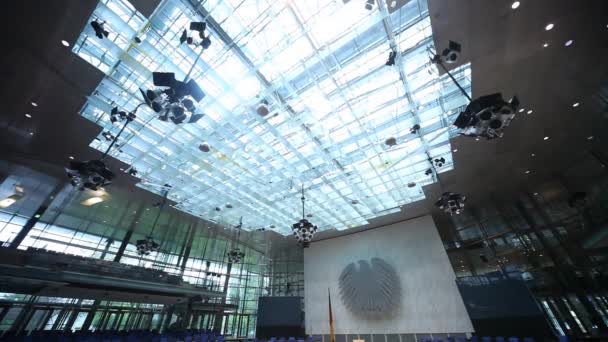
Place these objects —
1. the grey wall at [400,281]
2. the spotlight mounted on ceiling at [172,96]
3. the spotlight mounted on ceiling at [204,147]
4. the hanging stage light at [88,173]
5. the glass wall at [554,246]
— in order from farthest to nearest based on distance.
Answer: the grey wall at [400,281] < the glass wall at [554,246] < the spotlight mounted on ceiling at [204,147] < the hanging stage light at [88,173] < the spotlight mounted on ceiling at [172,96]

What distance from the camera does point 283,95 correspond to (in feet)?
28.2

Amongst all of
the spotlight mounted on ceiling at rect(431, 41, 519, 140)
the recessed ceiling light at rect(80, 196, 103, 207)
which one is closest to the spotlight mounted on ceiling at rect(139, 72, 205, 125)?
the spotlight mounted on ceiling at rect(431, 41, 519, 140)

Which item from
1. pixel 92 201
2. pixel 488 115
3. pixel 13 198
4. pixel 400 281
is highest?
pixel 92 201

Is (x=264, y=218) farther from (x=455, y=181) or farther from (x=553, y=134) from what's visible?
(x=553, y=134)

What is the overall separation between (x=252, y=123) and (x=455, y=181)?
11676mm

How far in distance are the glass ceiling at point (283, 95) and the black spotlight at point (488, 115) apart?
290 centimetres

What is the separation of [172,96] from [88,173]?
15.5 feet

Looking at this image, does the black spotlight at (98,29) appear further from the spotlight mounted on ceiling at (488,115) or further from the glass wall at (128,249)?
the glass wall at (128,249)

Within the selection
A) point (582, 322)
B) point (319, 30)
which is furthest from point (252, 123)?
point (582, 322)

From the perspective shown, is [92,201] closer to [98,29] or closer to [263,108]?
[98,29]

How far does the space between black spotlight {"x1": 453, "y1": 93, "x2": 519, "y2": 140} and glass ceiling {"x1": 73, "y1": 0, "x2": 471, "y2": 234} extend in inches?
114

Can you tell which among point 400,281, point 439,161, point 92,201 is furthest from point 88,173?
point 400,281

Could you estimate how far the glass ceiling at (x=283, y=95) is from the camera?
6.60 metres

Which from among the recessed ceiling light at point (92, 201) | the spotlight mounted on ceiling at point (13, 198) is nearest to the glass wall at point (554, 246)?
the recessed ceiling light at point (92, 201)
